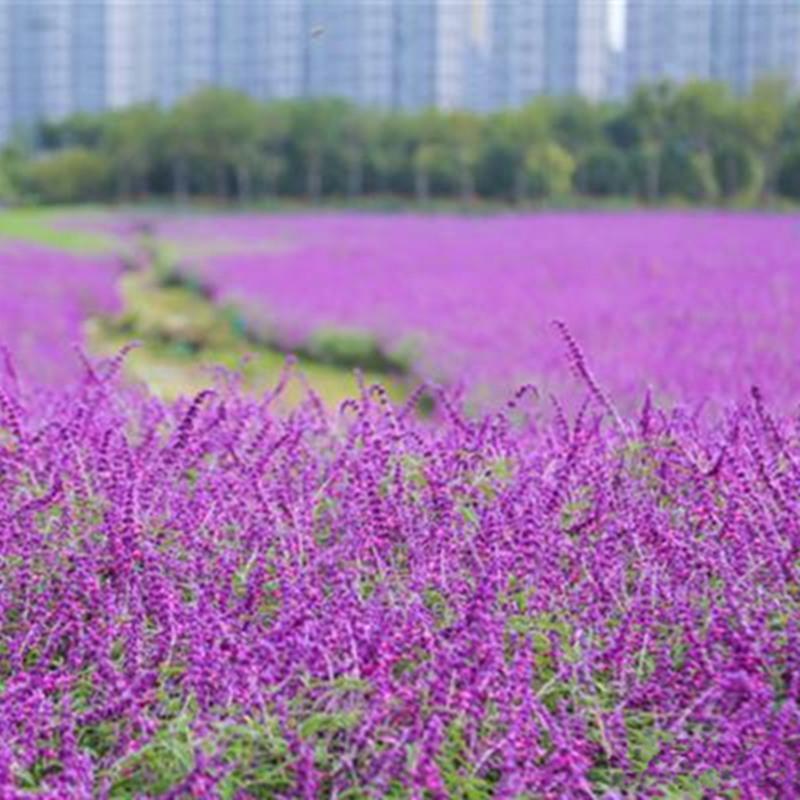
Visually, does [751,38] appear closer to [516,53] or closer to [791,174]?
[516,53]

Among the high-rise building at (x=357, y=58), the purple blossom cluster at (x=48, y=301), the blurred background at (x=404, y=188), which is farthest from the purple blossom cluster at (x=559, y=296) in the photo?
the high-rise building at (x=357, y=58)

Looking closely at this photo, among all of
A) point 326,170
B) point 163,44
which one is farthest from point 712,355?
point 163,44

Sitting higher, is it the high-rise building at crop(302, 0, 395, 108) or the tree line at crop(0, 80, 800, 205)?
the high-rise building at crop(302, 0, 395, 108)

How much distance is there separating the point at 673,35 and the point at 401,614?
73.9 m

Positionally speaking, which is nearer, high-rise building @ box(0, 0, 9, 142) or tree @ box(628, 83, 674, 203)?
tree @ box(628, 83, 674, 203)

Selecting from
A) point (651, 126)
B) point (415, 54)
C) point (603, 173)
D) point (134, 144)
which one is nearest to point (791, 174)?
point (651, 126)

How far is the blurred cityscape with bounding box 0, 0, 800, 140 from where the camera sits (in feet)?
180

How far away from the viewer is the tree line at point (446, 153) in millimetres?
55500

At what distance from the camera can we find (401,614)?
2.81 meters

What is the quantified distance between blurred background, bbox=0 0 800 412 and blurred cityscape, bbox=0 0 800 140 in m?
0.16

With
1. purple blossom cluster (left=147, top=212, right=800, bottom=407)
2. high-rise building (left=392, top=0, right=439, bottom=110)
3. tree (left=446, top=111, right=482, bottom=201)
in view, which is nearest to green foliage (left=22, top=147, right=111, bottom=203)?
high-rise building (left=392, top=0, right=439, bottom=110)

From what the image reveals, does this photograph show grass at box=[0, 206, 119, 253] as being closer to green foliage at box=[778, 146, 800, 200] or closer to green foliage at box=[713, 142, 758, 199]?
green foliage at box=[713, 142, 758, 199]

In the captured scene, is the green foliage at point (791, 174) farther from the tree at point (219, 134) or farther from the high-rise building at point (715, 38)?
the tree at point (219, 134)

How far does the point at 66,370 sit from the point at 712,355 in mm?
4786
